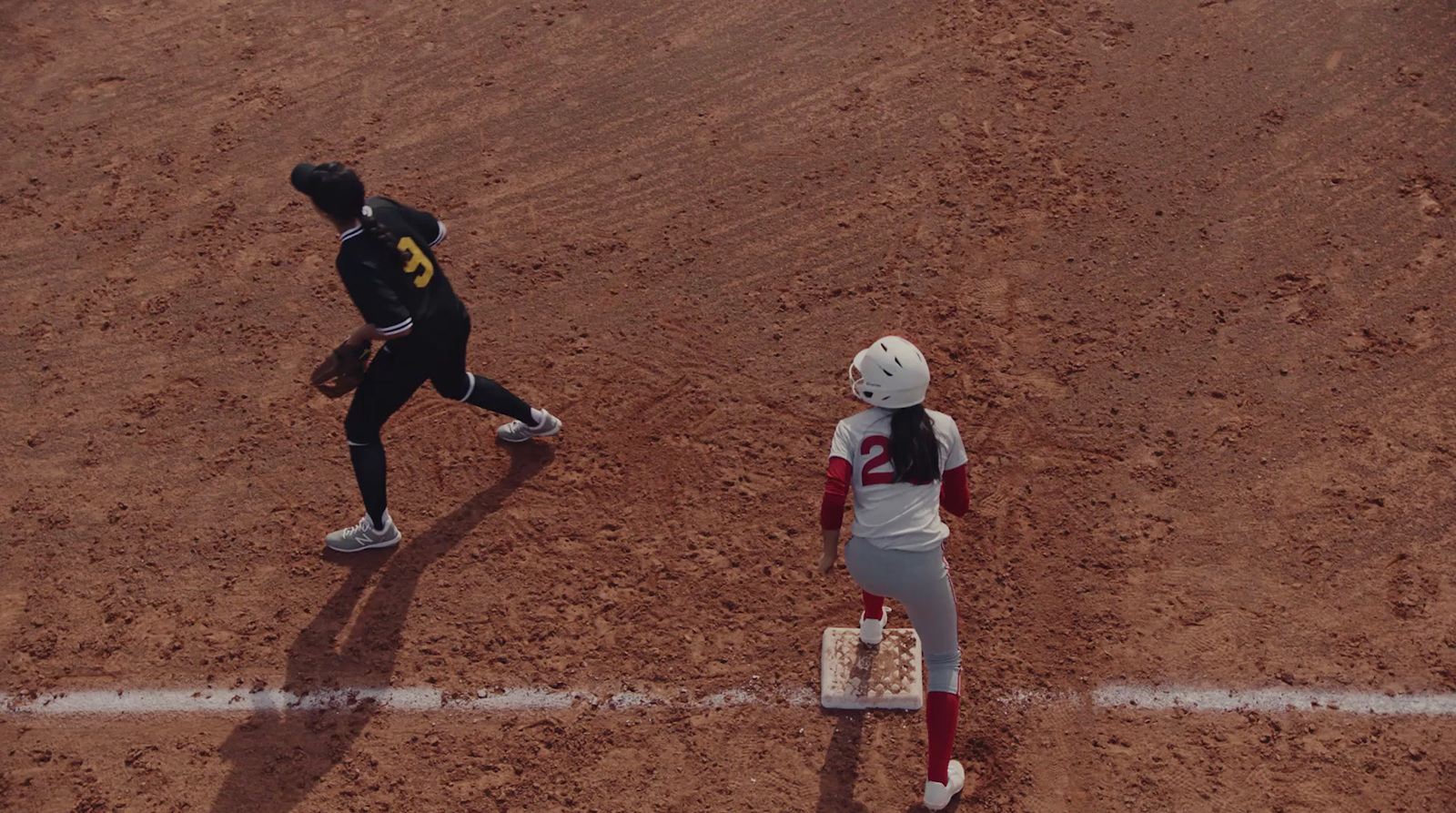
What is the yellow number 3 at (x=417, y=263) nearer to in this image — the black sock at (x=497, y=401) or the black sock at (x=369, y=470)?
the black sock at (x=497, y=401)

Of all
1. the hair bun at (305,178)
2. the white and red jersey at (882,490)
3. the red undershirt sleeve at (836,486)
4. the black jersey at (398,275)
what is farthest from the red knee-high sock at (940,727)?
the hair bun at (305,178)

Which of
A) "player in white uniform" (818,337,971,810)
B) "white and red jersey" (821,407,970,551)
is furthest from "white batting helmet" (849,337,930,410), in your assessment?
"white and red jersey" (821,407,970,551)

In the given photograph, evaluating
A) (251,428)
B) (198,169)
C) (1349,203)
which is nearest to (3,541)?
(251,428)

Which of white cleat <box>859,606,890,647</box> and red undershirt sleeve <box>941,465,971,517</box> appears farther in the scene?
white cleat <box>859,606,890,647</box>

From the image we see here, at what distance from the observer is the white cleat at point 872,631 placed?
5305mm

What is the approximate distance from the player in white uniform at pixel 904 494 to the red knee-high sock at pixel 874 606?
2.16 feet

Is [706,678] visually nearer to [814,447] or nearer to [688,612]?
[688,612]

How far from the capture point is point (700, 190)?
25.9 feet

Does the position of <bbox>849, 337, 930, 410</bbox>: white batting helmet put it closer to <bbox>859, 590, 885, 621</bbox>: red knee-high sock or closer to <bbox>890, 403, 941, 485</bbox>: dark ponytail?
<bbox>890, 403, 941, 485</bbox>: dark ponytail

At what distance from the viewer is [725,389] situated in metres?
6.69

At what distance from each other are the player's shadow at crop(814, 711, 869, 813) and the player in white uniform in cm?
58

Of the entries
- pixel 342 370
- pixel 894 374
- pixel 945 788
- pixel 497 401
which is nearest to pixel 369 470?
pixel 342 370

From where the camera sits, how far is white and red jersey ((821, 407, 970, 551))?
14.2 feet

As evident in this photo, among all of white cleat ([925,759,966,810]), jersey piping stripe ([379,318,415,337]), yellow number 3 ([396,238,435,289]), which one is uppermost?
yellow number 3 ([396,238,435,289])
